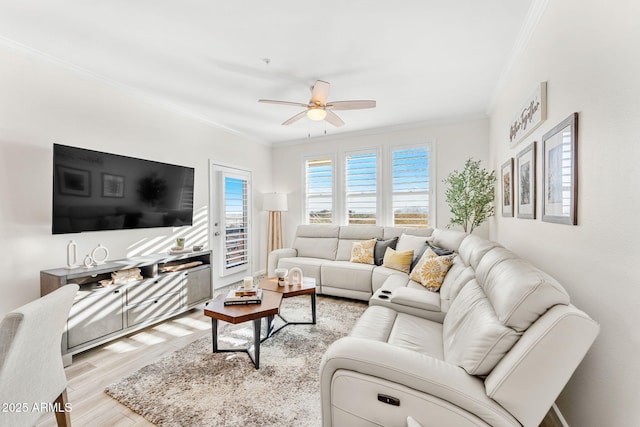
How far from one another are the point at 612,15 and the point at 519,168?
1441 mm

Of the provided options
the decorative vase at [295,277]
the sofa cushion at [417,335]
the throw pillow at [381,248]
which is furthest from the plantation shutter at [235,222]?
the sofa cushion at [417,335]

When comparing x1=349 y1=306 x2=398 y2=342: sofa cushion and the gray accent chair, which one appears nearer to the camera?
the gray accent chair

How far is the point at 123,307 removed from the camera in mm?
2576

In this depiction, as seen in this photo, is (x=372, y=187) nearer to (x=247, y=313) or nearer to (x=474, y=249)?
(x=474, y=249)

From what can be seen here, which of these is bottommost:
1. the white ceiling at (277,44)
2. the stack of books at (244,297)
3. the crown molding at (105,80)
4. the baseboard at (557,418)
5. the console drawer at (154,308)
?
the baseboard at (557,418)

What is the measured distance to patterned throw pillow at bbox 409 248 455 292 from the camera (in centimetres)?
278

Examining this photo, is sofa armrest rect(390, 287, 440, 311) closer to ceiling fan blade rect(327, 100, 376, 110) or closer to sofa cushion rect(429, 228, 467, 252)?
sofa cushion rect(429, 228, 467, 252)

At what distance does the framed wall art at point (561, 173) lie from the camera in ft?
4.58

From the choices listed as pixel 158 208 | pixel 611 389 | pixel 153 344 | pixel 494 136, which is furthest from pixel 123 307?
pixel 494 136

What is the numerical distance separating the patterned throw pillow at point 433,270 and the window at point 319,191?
8.03 feet

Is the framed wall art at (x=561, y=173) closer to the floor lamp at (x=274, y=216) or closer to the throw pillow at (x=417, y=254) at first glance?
the throw pillow at (x=417, y=254)

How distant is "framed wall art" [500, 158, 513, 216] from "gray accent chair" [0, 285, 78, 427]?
3.48 m

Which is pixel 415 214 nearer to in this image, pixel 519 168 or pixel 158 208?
pixel 519 168

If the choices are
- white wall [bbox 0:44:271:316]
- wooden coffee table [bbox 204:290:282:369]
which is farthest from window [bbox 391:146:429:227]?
white wall [bbox 0:44:271:316]
